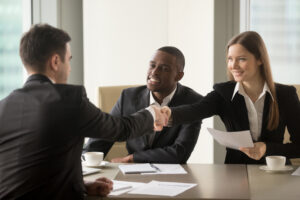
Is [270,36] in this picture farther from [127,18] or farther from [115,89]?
[115,89]

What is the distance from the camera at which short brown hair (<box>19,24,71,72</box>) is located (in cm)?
187

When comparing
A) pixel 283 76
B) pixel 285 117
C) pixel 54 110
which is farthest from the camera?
pixel 283 76

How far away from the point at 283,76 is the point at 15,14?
2351 mm

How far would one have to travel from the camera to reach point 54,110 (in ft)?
5.68

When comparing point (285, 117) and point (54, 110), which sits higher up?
point (54, 110)

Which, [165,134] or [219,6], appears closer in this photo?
[165,134]

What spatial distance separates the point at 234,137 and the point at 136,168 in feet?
1.75

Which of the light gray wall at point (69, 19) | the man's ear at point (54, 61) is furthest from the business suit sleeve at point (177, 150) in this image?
the light gray wall at point (69, 19)

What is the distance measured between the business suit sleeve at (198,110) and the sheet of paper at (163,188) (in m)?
0.75

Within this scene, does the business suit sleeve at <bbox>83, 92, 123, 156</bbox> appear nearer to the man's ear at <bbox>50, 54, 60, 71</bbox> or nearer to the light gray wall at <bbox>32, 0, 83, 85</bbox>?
the man's ear at <bbox>50, 54, 60, 71</bbox>

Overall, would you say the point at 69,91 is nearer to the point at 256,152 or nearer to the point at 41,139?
the point at 41,139

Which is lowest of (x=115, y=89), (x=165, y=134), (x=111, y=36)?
(x=165, y=134)

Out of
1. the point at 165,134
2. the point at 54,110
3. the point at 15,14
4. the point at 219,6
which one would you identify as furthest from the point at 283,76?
the point at 54,110

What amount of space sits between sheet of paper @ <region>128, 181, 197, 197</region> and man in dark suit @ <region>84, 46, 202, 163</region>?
2.33 feet
